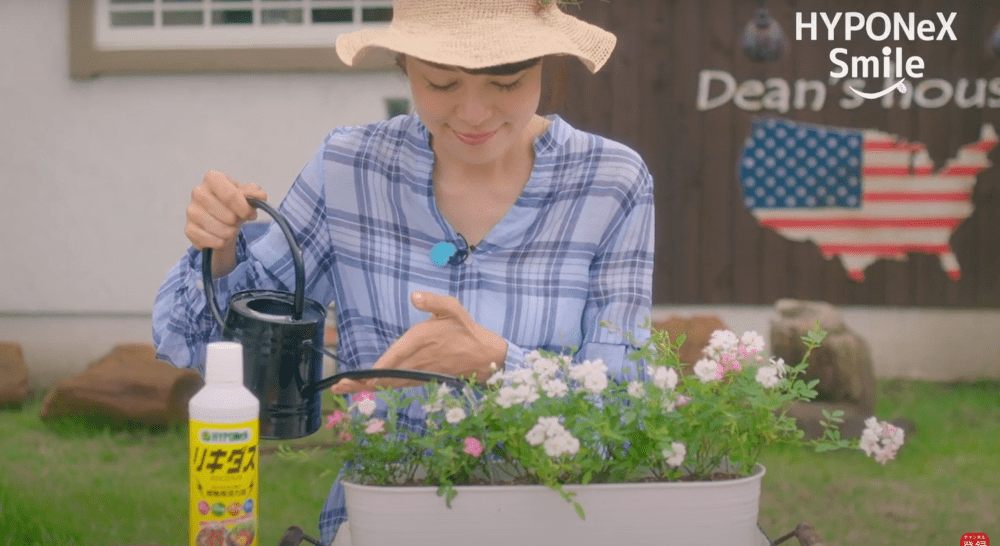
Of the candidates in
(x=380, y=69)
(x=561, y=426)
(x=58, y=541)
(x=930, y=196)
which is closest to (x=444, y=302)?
(x=561, y=426)

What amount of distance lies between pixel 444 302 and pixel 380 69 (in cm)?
533

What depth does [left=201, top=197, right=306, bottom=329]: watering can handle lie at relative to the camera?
131 cm

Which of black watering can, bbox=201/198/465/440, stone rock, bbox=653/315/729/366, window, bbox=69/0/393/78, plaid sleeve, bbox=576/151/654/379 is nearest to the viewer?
black watering can, bbox=201/198/465/440

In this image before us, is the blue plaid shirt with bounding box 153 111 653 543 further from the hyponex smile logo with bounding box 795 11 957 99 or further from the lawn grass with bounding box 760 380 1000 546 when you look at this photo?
the hyponex smile logo with bounding box 795 11 957 99

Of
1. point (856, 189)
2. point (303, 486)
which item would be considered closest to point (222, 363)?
point (303, 486)

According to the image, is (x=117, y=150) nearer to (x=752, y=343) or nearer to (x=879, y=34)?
(x=879, y=34)

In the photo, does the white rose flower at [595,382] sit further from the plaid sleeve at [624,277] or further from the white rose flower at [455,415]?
the plaid sleeve at [624,277]

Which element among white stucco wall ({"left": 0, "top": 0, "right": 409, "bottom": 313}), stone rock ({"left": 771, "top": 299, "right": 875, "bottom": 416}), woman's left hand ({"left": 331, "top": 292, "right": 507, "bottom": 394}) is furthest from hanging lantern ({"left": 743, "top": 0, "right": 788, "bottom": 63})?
woman's left hand ({"left": 331, "top": 292, "right": 507, "bottom": 394})

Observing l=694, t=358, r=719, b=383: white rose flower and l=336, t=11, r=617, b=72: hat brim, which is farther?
l=336, t=11, r=617, b=72: hat brim

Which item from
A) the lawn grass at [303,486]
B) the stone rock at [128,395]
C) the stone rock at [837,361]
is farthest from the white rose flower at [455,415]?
the stone rock at [128,395]

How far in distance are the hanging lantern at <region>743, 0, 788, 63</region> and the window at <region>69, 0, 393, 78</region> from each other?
82.9 inches

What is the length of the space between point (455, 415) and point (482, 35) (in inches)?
22.7

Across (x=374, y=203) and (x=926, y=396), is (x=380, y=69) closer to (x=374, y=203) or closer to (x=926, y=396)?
(x=926, y=396)

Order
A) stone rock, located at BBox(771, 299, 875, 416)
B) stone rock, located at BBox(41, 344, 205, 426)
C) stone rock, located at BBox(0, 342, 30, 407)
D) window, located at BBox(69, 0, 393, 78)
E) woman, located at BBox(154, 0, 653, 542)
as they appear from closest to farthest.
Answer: woman, located at BBox(154, 0, 653, 542) < stone rock, located at BBox(771, 299, 875, 416) < stone rock, located at BBox(41, 344, 205, 426) < stone rock, located at BBox(0, 342, 30, 407) < window, located at BBox(69, 0, 393, 78)
